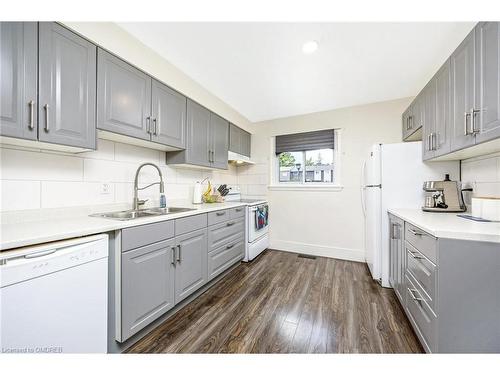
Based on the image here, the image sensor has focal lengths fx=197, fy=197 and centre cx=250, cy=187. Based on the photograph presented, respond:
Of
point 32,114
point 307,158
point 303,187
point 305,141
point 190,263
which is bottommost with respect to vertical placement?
point 190,263

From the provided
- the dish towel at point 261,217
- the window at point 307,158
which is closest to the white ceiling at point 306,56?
the window at point 307,158

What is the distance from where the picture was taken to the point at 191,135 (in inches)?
91.0

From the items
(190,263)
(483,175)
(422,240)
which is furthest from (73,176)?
(483,175)

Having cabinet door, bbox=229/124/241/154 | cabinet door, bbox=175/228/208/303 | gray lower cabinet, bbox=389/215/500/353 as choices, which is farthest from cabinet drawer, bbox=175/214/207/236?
gray lower cabinet, bbox=389/215/500/353

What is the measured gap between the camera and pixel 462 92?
140cm

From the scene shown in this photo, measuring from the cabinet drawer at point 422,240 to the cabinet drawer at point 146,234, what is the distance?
179 centimetres

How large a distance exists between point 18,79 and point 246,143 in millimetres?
2862

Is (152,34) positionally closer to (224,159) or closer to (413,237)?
(224,159)

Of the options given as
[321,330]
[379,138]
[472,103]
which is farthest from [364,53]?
[321,330]

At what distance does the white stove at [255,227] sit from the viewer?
290 cm

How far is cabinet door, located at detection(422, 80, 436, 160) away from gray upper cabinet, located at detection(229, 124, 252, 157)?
2.39m

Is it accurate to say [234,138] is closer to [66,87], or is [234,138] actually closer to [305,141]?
[305,141]

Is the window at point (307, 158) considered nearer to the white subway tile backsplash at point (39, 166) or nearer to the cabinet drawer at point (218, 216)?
the cabinet drawer at point (218, 216)

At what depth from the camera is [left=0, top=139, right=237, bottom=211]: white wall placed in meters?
1.25
